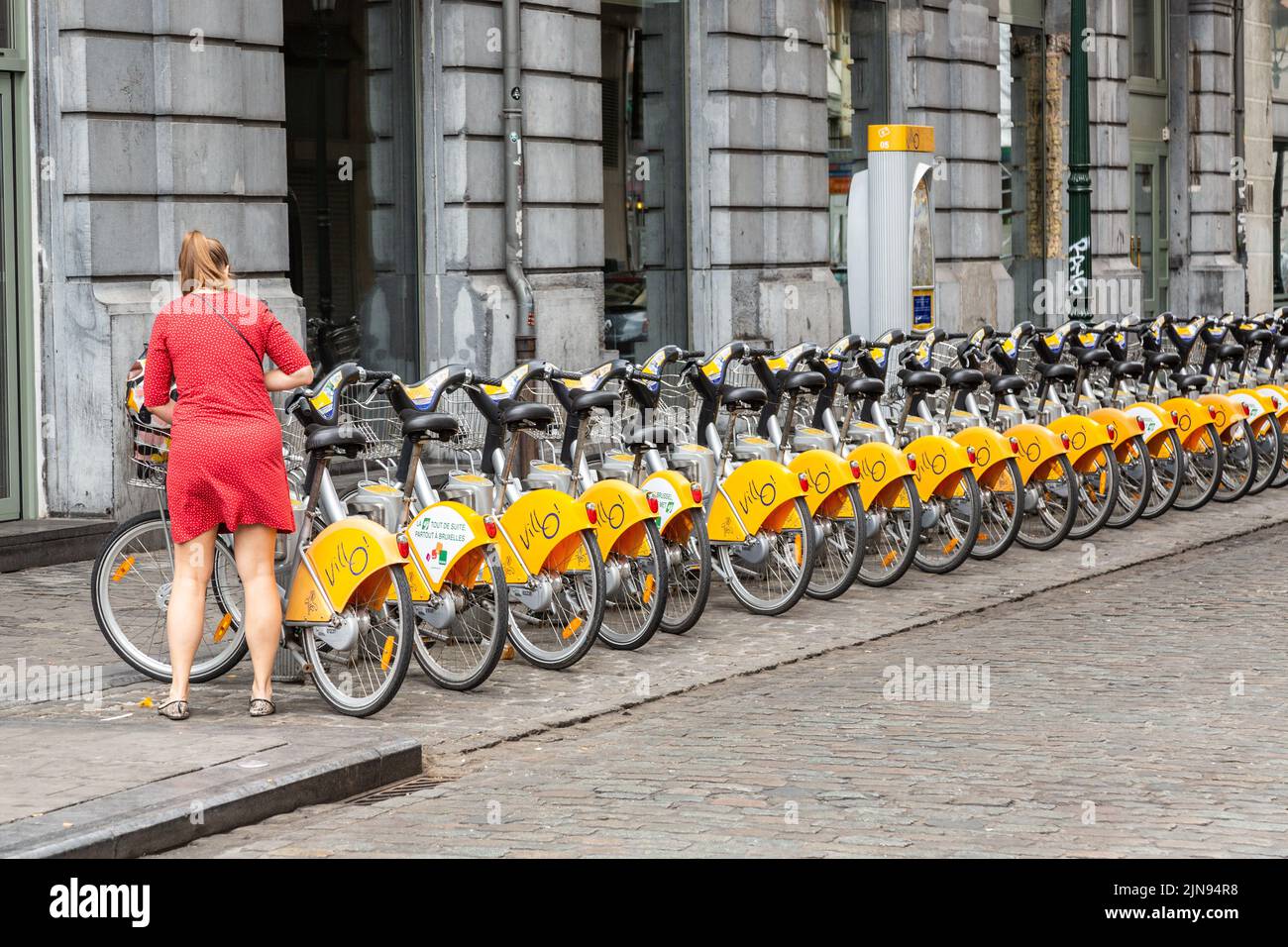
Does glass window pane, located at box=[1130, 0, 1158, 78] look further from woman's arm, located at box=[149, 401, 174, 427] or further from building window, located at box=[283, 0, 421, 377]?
woman's arm, located at box=[149, 401, 174, 427]

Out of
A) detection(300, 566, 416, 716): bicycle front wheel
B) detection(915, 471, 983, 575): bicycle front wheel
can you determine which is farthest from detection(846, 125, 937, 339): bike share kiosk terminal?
detection(300, 566, 416, 716): bicycle front wheel

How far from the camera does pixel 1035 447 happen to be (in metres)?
11.9

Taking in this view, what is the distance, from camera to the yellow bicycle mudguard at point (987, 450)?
11312mm

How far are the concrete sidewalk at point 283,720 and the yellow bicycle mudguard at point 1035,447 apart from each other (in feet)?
1.91

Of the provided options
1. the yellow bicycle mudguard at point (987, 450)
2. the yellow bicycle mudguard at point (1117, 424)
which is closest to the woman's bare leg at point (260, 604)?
the yellow bicycle mudguard at point (987, 450)

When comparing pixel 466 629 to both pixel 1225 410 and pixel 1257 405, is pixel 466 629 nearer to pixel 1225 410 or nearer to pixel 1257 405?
pixel 1225 410

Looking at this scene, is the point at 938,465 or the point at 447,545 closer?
the point at 447,545

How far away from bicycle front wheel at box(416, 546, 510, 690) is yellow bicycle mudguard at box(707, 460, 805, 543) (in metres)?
1.98

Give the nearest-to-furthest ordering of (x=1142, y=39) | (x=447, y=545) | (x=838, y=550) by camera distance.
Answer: (x=447, y=545) < (x=838, y=550) < (x=1142, y=39)

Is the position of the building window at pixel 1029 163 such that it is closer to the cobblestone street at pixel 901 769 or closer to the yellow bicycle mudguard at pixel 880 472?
the yellow bicycle mudguard at pixel 880 472

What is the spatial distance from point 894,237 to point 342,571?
8.20 metres

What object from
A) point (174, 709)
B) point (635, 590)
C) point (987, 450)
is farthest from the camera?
point (987, 450)

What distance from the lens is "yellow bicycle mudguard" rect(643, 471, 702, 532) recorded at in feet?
30.9
